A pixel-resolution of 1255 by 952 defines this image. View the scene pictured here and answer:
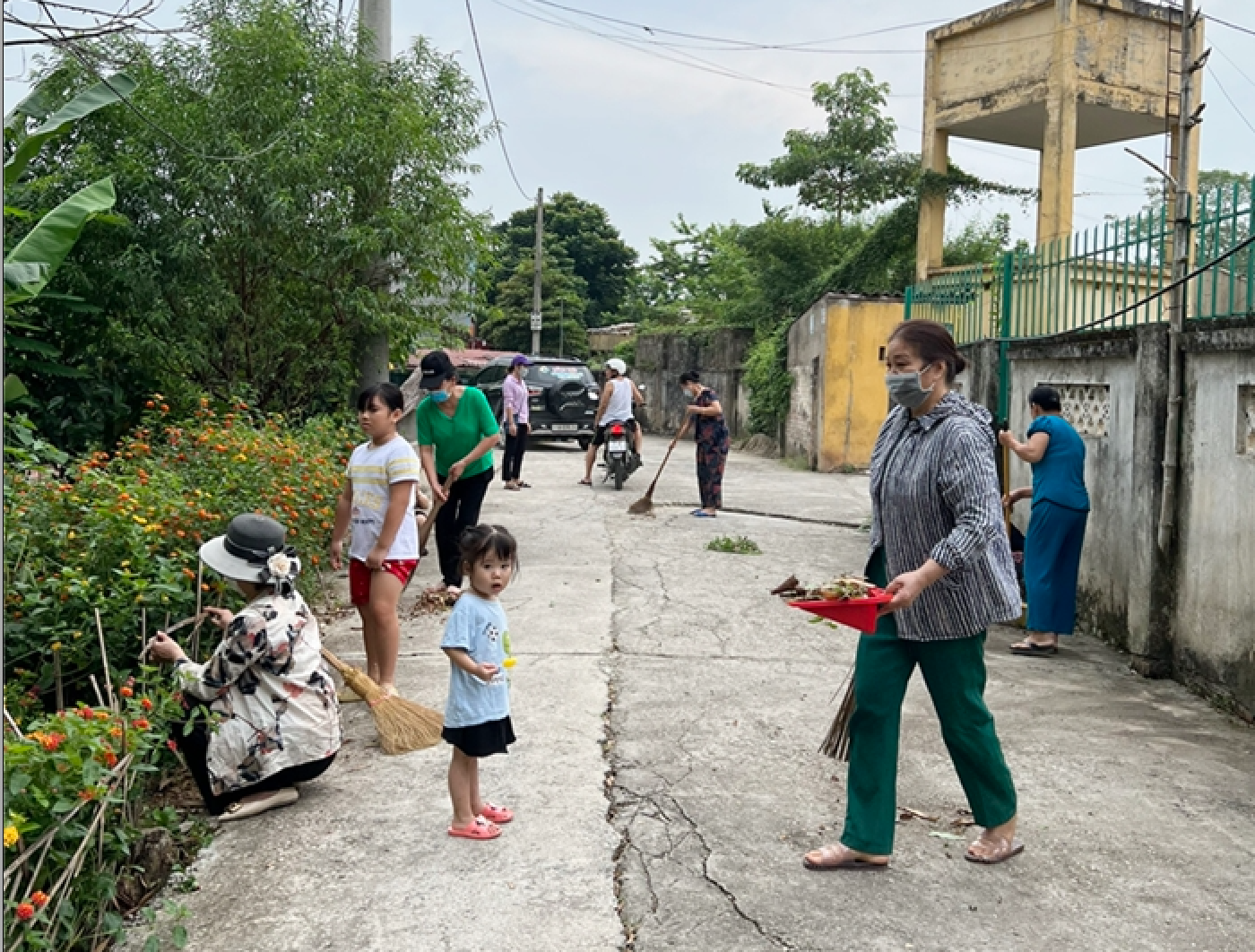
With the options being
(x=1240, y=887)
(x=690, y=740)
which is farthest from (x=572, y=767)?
(x=1240, y=887)

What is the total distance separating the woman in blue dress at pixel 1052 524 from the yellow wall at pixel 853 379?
1118 cm

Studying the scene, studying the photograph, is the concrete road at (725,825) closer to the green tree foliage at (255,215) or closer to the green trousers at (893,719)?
the green trousers at (893,719)

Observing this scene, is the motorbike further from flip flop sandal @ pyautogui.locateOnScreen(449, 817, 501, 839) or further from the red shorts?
flip flop sandal @ pyautogui.locateOnScreen(449, 817, 501, 839)

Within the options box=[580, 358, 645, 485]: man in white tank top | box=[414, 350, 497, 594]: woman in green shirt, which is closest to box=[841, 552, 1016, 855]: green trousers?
box=[414, 350, 497, 594]: woman in green shirt

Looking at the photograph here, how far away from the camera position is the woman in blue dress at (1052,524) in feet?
23.6

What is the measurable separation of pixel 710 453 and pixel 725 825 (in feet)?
27.1

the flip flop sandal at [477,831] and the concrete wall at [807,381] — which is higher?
the concrete wall at [807,381]

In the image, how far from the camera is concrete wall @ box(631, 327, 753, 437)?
2578 cm

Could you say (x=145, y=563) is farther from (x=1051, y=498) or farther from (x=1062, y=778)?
(x=1051, y=498)

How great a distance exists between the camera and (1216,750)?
17.6 feet

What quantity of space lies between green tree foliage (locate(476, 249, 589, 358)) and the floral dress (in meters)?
26.4

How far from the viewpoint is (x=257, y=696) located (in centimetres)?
438

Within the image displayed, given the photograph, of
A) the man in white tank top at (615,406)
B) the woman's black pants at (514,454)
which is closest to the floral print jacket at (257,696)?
the woman's black pants at (514,454)

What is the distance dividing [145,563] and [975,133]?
56.0 ft
